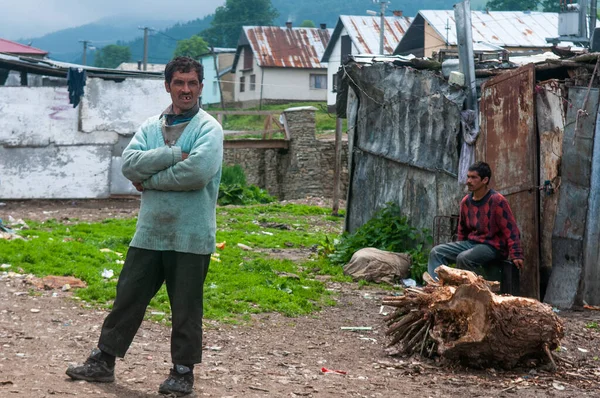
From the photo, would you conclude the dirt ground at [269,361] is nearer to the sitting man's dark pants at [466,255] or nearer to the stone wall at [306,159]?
the sitting man's dark pants at [466,255]

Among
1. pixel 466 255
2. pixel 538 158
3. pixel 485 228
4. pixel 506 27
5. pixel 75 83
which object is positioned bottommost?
pixel 466 255

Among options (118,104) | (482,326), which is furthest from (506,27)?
(482,326)

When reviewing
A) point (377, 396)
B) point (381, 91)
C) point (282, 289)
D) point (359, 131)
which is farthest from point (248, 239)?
point (377, 396)

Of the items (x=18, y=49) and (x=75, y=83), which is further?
(x=18, y=49)

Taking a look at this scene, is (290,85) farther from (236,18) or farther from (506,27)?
(236,18)

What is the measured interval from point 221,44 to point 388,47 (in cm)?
5830

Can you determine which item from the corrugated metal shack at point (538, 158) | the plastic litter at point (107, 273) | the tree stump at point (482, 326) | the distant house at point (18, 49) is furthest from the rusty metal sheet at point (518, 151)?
the distant house at point (18, 49)

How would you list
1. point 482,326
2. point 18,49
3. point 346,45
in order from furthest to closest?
point 346,45 < point 18,49 < point 482,326

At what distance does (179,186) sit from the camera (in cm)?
492

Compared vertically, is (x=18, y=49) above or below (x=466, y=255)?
above

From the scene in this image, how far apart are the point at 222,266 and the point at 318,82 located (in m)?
45.8

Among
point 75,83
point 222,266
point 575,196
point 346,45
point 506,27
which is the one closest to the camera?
point 575,196

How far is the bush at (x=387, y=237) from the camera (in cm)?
1097

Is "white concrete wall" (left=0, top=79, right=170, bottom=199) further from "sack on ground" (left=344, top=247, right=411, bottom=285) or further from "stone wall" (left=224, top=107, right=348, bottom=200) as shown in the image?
"sack on ground" (left=344, top=247, right=411, bottom=285)
